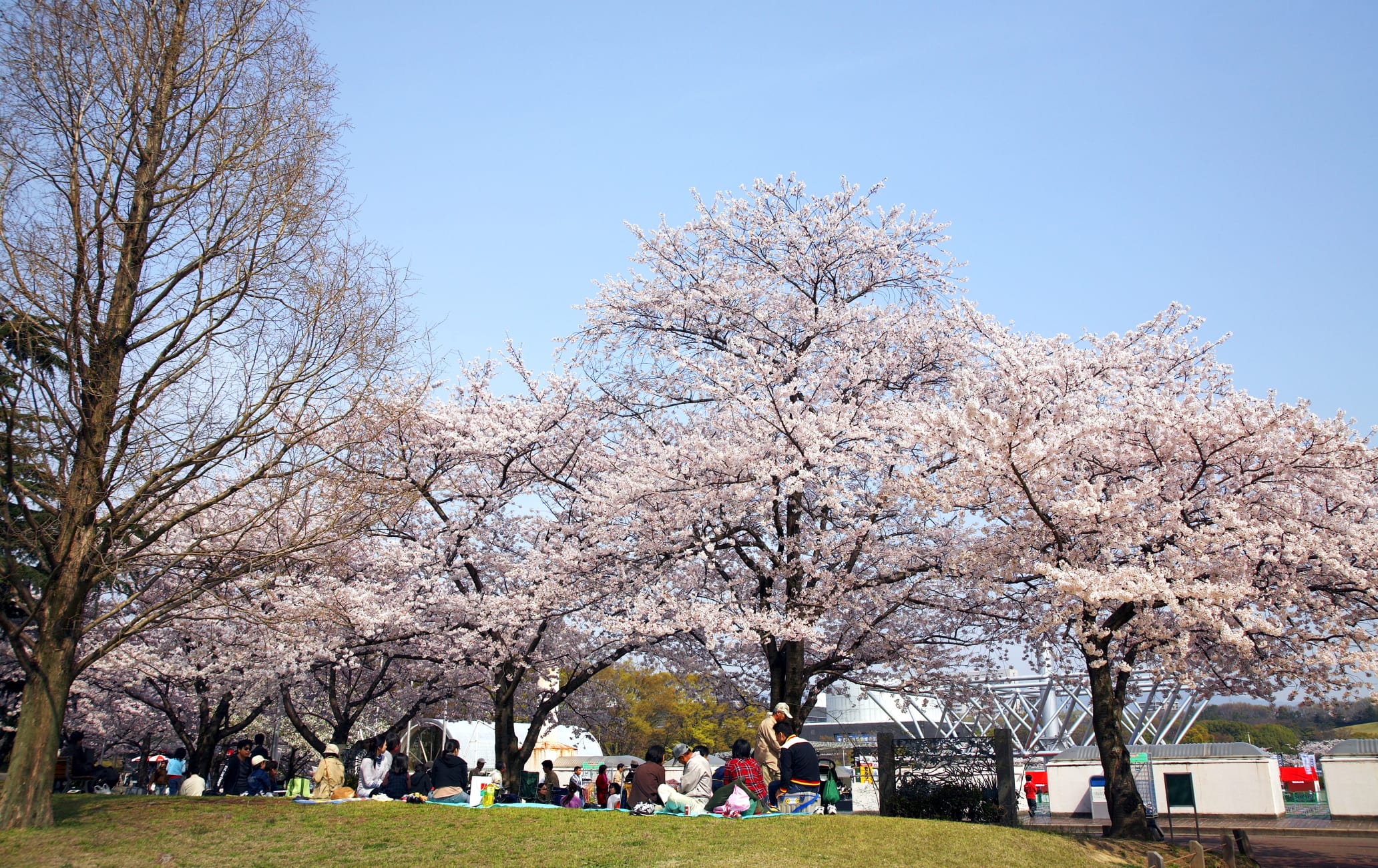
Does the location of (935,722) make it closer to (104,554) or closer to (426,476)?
(426,476)

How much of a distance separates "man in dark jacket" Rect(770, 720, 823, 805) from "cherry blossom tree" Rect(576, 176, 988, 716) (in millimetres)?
2802

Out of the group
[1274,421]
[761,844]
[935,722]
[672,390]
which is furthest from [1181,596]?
[935,722]

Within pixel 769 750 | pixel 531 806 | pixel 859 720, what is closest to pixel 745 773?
pixel 769 750

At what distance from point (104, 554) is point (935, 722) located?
54.1 meters

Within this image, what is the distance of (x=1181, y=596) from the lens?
42.2 feet

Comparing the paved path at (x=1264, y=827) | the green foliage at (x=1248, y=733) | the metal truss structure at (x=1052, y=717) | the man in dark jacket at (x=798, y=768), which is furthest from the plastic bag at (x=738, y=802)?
the green foliage at (x=1248, y=733)

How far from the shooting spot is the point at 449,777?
1423cm

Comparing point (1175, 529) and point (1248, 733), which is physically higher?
point (1175, 529)

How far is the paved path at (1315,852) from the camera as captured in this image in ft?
50.5

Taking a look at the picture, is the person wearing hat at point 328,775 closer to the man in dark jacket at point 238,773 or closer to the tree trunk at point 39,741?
the man in dark jacket at point 238,773

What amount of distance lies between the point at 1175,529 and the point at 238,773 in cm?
1639

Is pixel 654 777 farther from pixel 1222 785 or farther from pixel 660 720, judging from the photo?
pixel 660 720

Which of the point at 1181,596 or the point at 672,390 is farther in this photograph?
the point at 672,390

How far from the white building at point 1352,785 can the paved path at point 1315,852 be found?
4.01 meters
